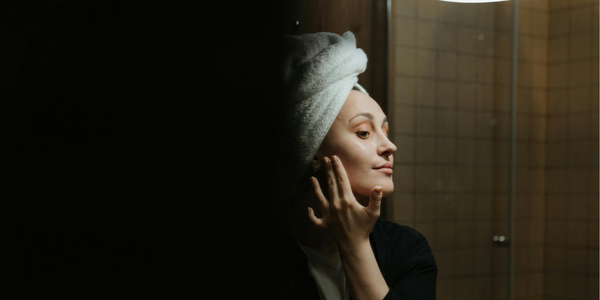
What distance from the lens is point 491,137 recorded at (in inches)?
34.8

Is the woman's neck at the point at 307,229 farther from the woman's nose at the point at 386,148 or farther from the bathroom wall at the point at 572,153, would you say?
the bathroom wall at the point at 572,153

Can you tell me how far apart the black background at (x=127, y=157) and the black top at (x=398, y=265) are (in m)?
0.06

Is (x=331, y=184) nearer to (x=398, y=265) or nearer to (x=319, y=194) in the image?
(x=319, y=194)

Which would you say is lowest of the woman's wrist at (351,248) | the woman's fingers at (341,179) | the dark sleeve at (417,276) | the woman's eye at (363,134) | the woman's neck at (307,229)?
the dark sleeve at (417,276)

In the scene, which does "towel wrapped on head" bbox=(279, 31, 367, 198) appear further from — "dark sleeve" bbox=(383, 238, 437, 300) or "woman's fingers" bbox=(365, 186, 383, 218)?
"dark sleeve" bbox=(383, 238, 437, 300)

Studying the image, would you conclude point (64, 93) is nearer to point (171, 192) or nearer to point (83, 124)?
point (83, 124)

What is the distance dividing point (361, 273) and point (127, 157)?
33 cm

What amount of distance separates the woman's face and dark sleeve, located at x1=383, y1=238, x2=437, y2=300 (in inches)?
5.0

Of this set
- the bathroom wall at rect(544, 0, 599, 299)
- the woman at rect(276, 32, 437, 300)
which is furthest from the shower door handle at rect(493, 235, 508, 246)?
the woman at rect(276, 32, 437, 300)

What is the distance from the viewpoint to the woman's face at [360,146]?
2.01ft

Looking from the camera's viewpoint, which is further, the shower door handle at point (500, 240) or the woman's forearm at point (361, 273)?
the shower door handle at point (500, 240)

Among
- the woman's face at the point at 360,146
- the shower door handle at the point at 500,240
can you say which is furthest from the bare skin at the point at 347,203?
the shower door handle at the point at 500,240

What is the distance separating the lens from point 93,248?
55 centimetres

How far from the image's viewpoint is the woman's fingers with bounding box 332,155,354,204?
61 cm
